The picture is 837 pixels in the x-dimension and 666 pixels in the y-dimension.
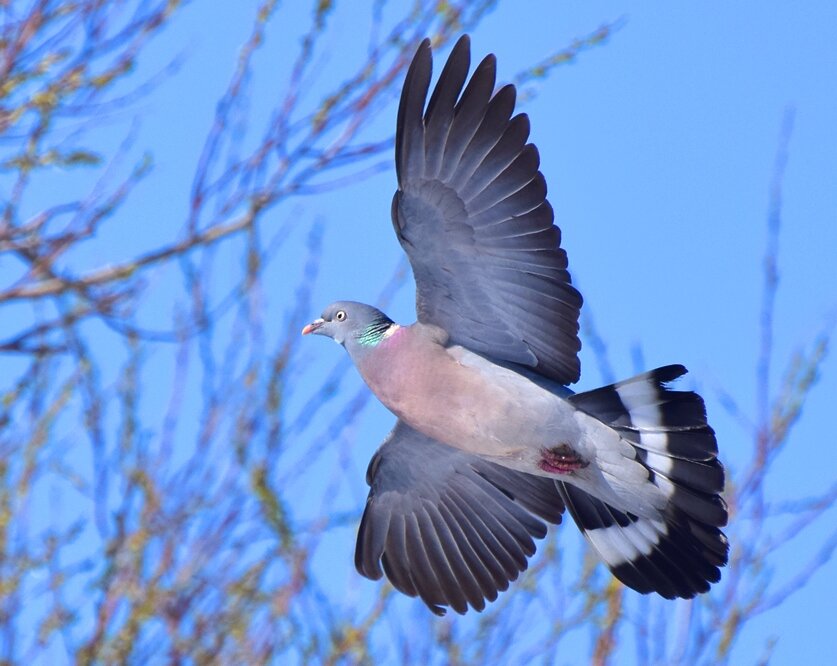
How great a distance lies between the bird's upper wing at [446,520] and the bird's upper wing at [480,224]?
2.71 ft

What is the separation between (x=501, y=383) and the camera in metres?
4.79

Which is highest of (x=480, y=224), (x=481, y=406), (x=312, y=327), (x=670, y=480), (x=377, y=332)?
(x=312, y=327)

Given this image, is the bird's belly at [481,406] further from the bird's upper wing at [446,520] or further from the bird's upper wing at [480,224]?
the bird's upper wing at [446,520]

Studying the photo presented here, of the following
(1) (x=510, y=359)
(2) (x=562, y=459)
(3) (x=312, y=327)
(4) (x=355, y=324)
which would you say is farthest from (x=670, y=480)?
(3) (x=312, y=327)

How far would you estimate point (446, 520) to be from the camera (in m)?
5.75

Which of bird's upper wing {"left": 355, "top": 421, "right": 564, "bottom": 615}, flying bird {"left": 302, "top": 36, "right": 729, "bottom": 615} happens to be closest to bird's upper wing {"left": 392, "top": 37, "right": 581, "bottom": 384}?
flying bird {"left": 302, "top": 36, "right": 729, "bottom": 615}

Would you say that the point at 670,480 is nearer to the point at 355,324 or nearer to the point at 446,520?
the point at 446,520

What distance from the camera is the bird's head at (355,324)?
16.4 ft

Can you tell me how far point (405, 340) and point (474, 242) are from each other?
49cm

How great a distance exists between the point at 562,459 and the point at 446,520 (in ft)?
3.56

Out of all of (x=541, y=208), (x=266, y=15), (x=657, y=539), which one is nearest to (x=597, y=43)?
(x=541, y=208)

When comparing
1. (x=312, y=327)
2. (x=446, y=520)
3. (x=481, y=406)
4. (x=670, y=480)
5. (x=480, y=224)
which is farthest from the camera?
(x=446, y=520)

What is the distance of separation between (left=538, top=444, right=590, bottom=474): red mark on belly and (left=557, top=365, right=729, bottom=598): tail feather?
0.20 meters

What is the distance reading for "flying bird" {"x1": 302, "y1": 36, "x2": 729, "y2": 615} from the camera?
14.6 feet
